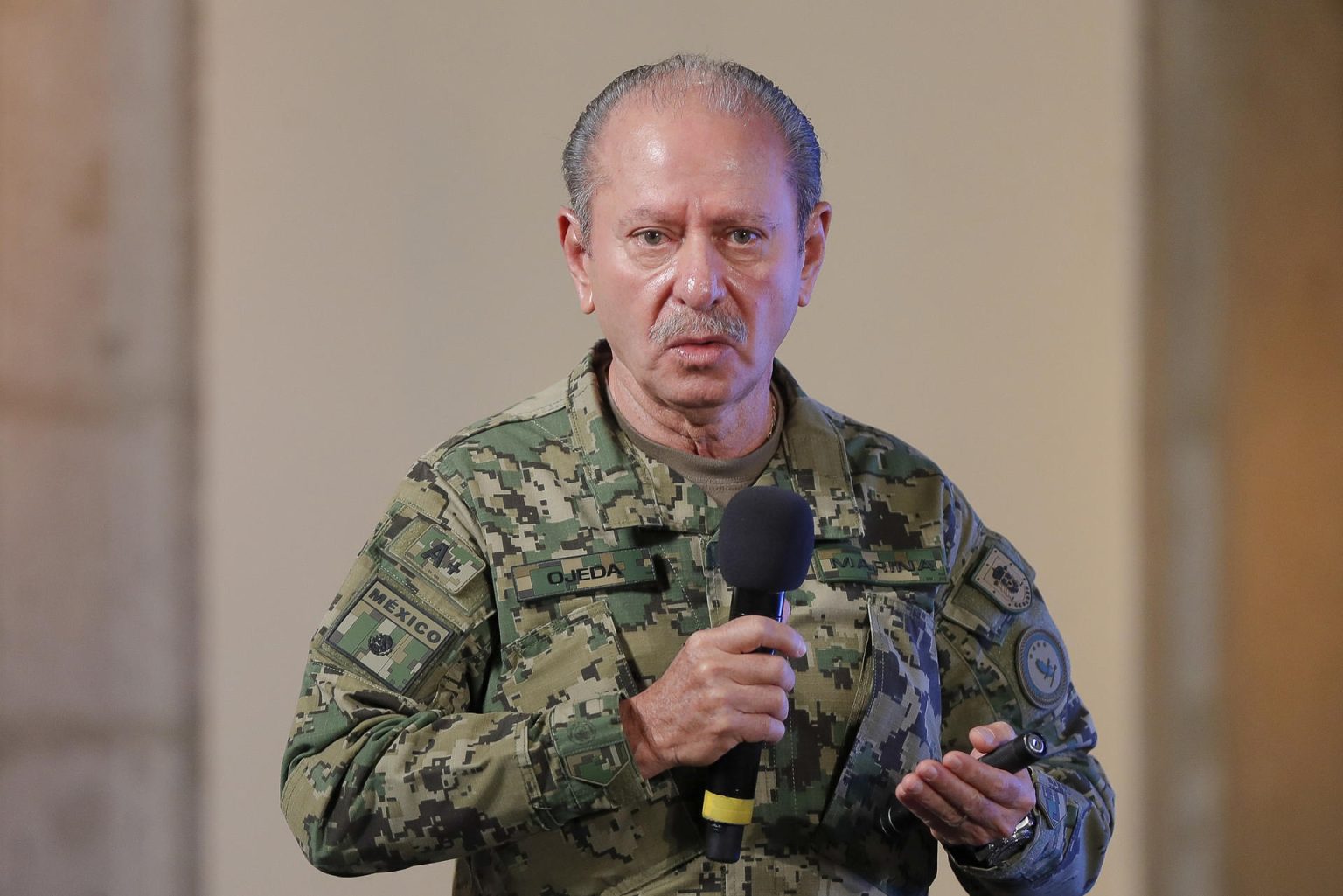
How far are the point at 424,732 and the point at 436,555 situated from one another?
0.20 metres

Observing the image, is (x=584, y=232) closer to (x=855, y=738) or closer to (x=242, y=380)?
(x=855, y=738)

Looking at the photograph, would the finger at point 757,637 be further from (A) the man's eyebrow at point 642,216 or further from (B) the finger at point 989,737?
(A) the man's eyebrow at point 642,216

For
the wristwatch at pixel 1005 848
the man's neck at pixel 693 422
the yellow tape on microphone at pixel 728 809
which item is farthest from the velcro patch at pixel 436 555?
the wristwatch at pixel 1005 848

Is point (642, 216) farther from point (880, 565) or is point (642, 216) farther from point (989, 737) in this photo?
point (989, 737)

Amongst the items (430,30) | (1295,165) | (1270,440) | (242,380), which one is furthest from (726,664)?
(1295,165)

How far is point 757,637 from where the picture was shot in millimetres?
1356

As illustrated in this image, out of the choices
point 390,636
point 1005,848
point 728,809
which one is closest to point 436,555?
point 390,636

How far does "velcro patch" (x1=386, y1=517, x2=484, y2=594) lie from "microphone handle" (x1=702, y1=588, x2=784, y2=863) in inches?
13.2

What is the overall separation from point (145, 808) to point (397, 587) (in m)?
1.23

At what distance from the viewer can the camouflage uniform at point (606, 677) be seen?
148cm

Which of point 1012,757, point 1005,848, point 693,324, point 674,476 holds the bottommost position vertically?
point 1005,848

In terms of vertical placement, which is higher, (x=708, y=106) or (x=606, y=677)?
(x=708, y=106)

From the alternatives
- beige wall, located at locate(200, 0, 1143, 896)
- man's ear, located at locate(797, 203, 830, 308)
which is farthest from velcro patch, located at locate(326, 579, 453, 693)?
beige wall, located at locate(200, 0, 1143, 896)

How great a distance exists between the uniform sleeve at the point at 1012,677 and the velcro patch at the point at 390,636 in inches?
24.1
